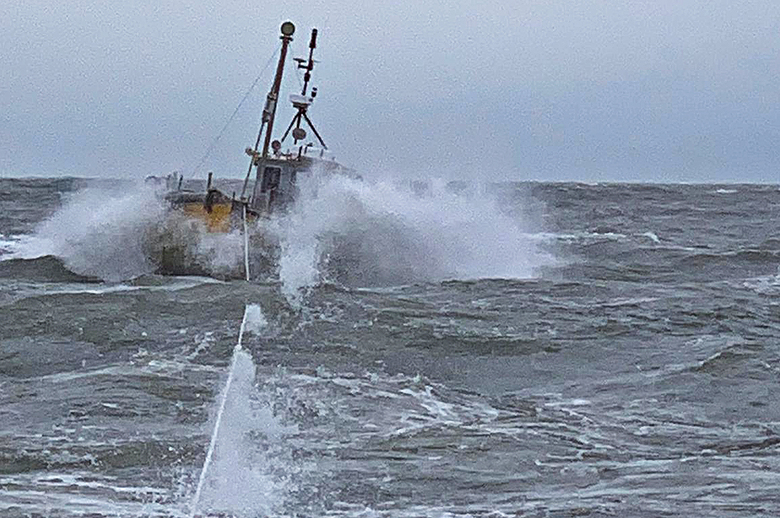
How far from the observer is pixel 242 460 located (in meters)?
8.89

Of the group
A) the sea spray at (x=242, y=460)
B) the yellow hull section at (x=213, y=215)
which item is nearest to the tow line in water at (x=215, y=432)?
the sea spray at (x=242, y=460)

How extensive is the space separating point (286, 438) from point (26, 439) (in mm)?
1930

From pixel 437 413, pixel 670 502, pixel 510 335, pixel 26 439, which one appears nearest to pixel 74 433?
pixel 26 439

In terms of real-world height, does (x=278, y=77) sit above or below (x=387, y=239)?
above

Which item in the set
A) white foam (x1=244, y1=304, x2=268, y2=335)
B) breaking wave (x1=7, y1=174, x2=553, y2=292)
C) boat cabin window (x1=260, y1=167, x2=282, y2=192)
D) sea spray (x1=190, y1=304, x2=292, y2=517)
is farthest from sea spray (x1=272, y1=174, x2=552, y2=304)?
sea spray (x1=190, y1=304, x2=292, y2=517)

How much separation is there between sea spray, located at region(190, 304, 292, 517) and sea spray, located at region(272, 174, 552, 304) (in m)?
7.83

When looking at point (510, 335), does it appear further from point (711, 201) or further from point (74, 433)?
point (711, 201)

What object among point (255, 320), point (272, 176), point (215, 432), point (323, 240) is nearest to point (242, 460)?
point (215, 432)

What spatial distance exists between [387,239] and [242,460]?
50.8ft

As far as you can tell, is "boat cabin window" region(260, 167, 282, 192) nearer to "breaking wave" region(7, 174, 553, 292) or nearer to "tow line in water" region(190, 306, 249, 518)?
"breaking wave" region(7, 174, 553, 292)

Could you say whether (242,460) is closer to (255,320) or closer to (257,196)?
(255,320)

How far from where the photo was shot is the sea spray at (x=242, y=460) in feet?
25.9

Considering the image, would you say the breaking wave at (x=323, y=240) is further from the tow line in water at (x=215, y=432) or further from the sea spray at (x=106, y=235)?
the tow line in water at (x=215, y=432)

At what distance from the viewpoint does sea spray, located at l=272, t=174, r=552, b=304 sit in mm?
21453
